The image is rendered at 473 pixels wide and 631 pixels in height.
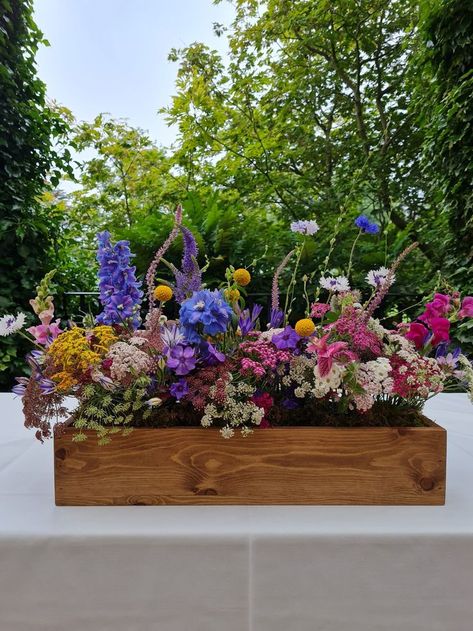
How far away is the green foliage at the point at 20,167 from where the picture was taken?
9.20 ft

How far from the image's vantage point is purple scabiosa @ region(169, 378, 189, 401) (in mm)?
723

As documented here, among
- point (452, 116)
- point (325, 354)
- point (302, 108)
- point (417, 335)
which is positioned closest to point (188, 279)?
point (325, 354)

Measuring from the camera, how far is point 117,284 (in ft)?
2.81

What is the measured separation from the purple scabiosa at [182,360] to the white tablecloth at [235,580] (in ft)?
0.71

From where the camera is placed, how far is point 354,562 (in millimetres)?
637

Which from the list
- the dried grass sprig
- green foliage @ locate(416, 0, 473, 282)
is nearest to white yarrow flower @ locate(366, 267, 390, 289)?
the dried grass sprig

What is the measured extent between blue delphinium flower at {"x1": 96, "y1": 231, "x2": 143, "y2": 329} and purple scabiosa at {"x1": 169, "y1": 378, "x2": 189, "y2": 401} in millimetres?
191

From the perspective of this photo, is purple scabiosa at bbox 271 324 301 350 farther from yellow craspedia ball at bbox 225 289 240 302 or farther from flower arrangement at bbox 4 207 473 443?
yellow craspedia ball at bbox 225 289 240 302

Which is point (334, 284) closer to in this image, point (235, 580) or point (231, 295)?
point (231, 295)

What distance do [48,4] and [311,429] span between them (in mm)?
5949

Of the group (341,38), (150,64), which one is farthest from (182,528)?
(150,64)

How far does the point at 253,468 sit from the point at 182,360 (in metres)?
0.19

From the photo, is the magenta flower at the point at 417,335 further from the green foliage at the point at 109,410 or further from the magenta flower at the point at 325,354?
the green foliage at the point at 109,410

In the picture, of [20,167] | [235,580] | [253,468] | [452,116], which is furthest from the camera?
[20,167]
